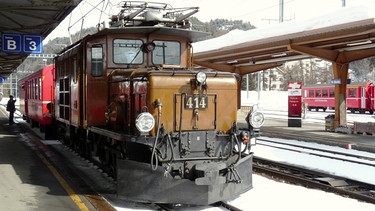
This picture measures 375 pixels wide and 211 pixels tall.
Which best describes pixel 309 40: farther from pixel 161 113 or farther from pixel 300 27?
pixel 161 113

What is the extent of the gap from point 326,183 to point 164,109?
14.9 feet

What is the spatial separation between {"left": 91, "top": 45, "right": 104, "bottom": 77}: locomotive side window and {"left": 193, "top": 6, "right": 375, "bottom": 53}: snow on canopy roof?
409 inches

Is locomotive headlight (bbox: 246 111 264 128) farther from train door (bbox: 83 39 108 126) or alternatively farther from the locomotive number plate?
train door (bbox: 83 39 108 126)

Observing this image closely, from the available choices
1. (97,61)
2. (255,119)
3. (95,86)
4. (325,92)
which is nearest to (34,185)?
(95,86)

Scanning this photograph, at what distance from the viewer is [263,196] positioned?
8.05 m

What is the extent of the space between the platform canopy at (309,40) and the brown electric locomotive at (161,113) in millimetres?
9317

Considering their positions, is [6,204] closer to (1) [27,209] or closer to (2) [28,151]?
(1) [27,209]

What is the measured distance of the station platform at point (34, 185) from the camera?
716 centimetres

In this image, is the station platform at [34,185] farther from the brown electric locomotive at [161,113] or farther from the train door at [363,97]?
the train door at [363,97]

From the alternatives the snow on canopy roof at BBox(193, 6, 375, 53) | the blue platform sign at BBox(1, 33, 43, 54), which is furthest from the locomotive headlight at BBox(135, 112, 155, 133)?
the blue platform sign at BBox(1, 33, 43, 54)

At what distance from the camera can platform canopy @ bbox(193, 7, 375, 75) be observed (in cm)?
1596

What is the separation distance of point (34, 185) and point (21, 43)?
10.2 m

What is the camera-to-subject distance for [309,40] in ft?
61.1

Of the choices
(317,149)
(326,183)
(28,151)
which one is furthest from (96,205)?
(317,149)
